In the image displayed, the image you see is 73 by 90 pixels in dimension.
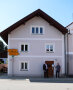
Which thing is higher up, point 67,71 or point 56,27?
point 56,27

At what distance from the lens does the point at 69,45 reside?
911 inches

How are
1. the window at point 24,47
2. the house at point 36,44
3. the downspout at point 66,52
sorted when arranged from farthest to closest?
the downspout at point 66,52 → the window at point 24,47 → the house at point 36,44

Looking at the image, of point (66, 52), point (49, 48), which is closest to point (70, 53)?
point (66, 52)

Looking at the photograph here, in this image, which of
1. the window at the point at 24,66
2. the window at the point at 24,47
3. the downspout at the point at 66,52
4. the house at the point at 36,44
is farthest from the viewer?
the downspout at the point at 66,52

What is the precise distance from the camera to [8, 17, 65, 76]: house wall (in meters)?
21.8

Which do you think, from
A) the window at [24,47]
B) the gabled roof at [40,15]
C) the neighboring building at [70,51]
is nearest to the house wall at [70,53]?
the neighboring building at [70,51]

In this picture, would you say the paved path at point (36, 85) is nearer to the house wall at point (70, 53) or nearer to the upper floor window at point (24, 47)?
the house wall at point (70, 53)

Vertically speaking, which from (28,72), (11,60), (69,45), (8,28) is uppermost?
(8,28)

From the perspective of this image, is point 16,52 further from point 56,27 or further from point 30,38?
point 56,27

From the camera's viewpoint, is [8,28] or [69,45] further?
[69,45]

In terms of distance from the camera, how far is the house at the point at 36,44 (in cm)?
2180

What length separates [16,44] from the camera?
870 inches

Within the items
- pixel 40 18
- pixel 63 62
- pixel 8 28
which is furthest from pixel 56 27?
pixel 8 28

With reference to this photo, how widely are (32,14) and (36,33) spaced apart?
227cm
